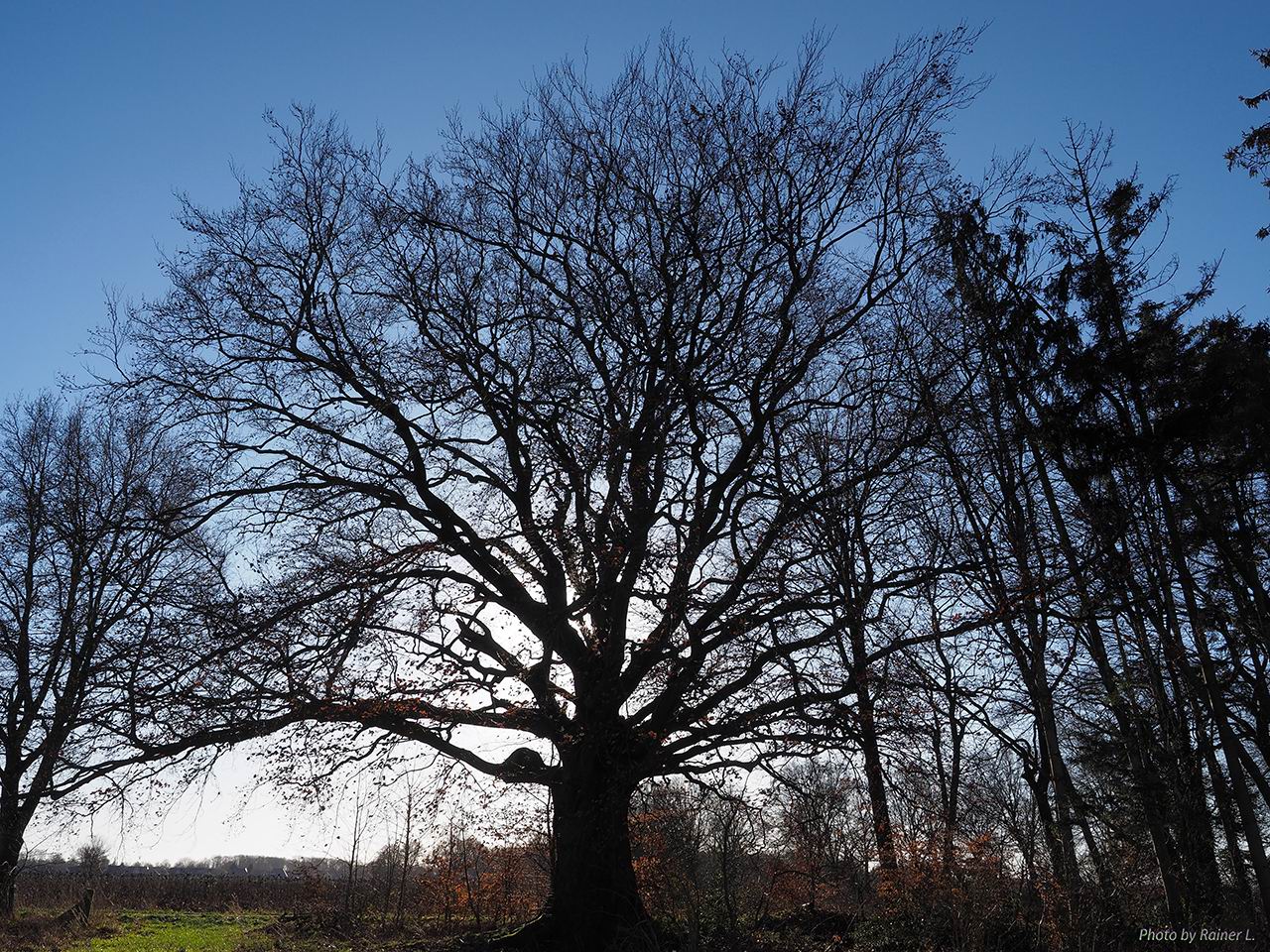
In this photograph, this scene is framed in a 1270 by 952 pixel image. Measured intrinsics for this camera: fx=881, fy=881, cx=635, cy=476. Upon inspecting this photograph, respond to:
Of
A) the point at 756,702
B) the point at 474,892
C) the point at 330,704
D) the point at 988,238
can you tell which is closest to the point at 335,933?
the point at 474,892

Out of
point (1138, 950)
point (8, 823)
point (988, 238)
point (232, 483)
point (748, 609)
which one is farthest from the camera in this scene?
point (8, 823)

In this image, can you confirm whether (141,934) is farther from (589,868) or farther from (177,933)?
(589,868)

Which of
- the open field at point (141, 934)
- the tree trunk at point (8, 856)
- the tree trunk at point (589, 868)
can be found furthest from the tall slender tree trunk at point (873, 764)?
the tree trunk at point (8, 856)

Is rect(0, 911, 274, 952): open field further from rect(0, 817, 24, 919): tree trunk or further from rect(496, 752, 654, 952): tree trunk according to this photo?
rect(496, 752, 654, 952): tree trunk

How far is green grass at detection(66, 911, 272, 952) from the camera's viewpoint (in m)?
13.1

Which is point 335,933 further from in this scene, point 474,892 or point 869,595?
point 869,595

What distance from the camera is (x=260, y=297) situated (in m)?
11.4

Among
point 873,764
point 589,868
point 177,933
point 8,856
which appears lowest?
point 177,933

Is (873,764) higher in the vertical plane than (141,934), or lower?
higher

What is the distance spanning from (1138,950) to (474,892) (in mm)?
13126

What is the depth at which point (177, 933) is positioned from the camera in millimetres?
15898

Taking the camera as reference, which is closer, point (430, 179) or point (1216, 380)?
point (1216, 380)

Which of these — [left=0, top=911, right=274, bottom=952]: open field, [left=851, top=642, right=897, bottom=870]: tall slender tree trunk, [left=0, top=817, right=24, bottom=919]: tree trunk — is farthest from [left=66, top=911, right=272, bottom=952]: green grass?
[left=851, top=642, right=897, bottom=870]: tall slender tree trunk

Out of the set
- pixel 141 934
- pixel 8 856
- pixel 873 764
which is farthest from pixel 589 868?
pixel 8 856
